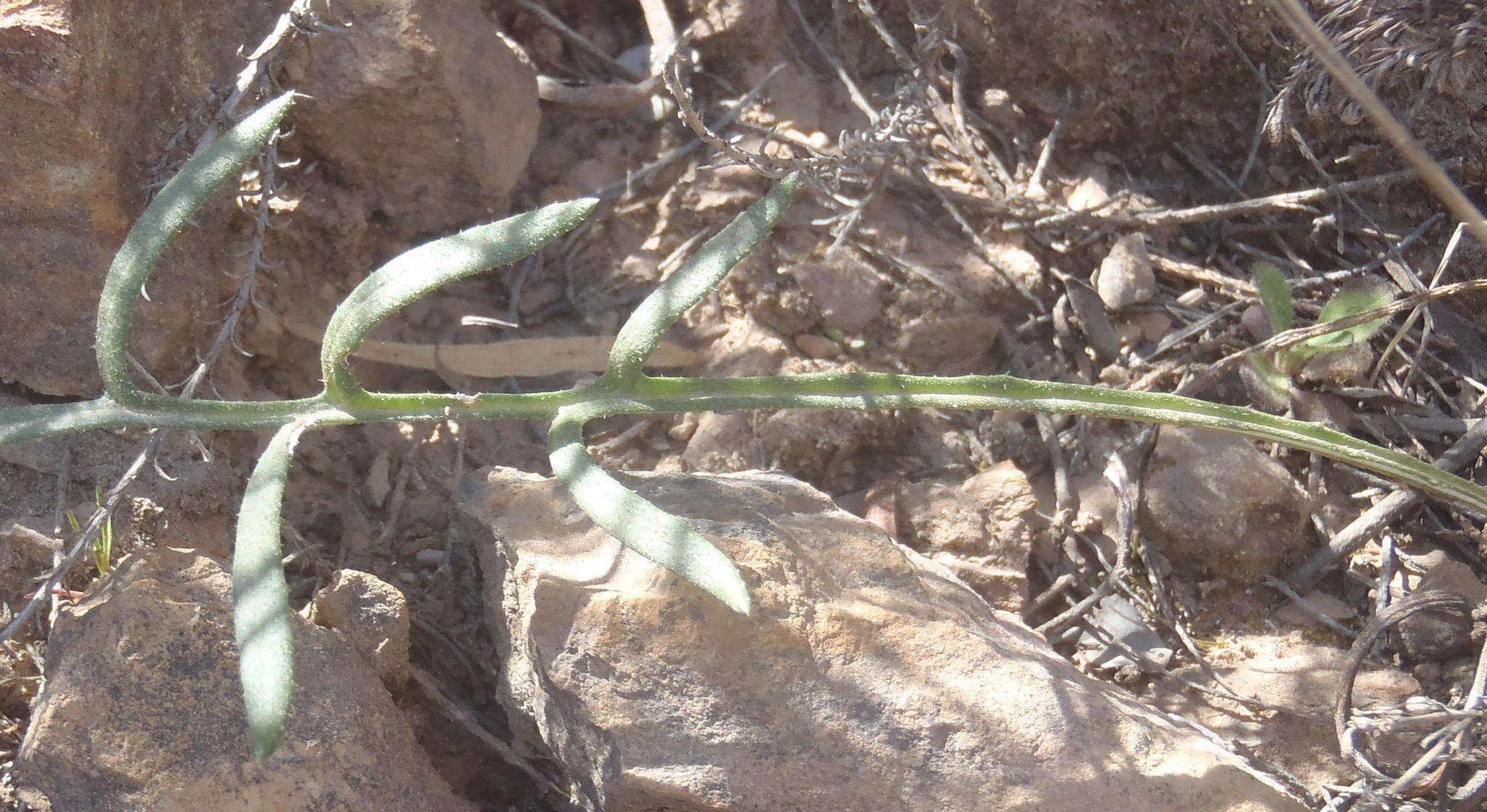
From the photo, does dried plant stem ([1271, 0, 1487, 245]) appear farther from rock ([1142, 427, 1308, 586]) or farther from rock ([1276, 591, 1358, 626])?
rock ([1276, 591, 1358, 626])

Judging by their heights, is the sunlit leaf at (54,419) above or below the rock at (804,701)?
above

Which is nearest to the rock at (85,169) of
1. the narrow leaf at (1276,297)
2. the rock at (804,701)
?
the rock at (804,701)

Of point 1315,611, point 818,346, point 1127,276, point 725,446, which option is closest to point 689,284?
point 725,446

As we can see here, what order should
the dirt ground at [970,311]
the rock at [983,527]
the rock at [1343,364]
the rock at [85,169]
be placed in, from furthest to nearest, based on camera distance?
the rock at [1343,364], the rock at [983,527], the dirt ground at [970,311], the rock at [85,169]

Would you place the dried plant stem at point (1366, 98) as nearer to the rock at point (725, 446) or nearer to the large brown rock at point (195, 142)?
the rock at point (725, 446)

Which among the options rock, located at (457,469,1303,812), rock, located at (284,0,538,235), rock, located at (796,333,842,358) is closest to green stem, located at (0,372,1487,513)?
rock, located at (457,469,1303,812)

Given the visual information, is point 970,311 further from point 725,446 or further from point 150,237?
point 150,237

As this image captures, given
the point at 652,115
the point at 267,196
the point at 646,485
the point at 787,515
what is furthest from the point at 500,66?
the point at 787,515
